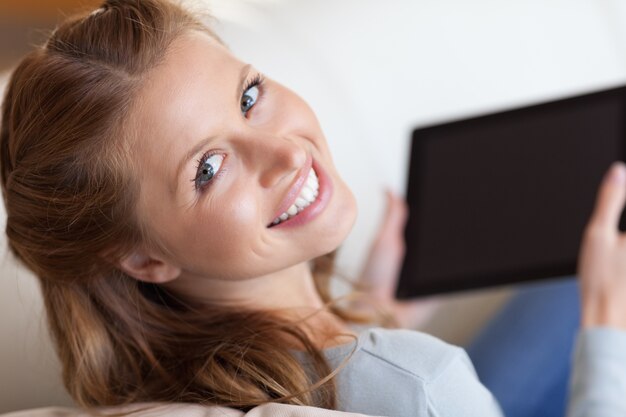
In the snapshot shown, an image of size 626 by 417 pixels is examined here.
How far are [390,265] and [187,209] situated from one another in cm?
71

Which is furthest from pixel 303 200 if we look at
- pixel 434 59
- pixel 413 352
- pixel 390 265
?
pixel 434 59

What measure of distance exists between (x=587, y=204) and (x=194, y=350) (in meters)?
0.72

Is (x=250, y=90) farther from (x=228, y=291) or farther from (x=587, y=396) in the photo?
(x=587, y=396)

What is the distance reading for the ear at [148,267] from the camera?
100cm

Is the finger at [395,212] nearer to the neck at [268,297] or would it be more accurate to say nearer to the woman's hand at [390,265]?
the woman's hand at [390,265]

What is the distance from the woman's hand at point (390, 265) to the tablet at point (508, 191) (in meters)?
0.04

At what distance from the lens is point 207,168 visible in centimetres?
93

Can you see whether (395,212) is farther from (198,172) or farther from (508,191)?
(198,172)

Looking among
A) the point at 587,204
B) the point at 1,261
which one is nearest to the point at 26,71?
the point at 1,261

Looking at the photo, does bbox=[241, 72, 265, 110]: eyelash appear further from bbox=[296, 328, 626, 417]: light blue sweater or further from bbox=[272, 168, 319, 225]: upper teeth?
bbox=[296, 328, 626, 417]: light blue sweater

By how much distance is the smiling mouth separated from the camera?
0.99m

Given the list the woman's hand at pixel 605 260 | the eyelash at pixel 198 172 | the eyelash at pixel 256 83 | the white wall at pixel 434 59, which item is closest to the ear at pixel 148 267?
the eyelash at pixel 198 172

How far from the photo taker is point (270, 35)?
1734mm

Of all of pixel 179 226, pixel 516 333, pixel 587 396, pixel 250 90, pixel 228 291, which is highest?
pixel 250 90
